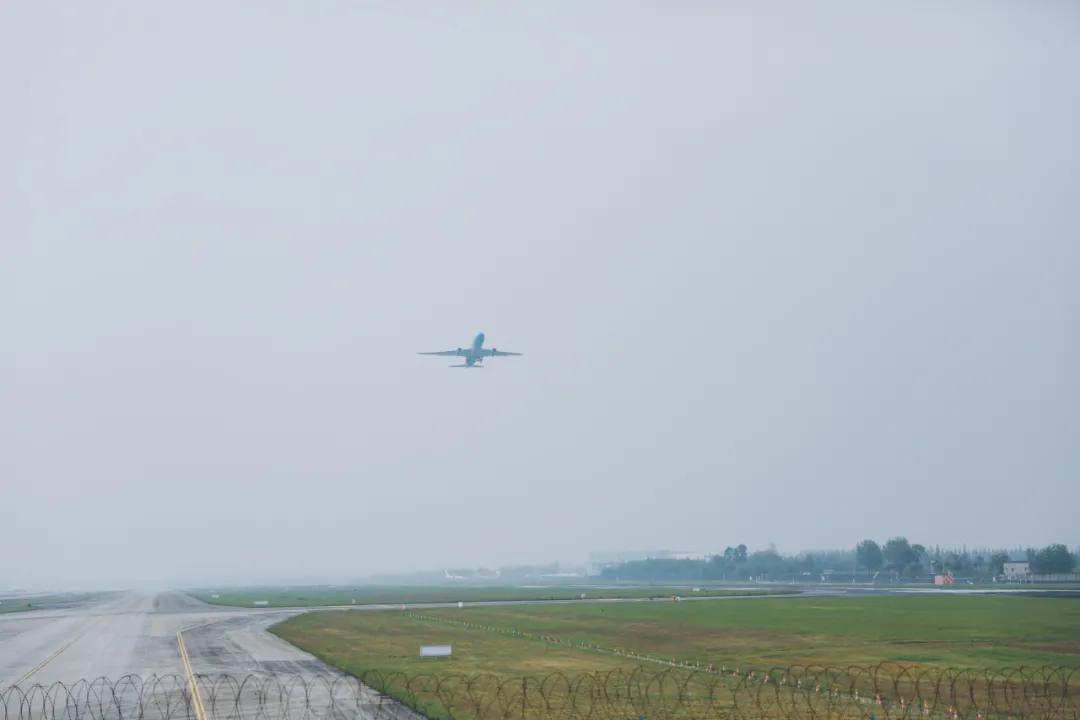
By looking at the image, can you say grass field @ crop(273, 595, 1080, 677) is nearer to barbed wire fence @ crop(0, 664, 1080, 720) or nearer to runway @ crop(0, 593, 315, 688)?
runway @ crop(0, 593, 315, 688)

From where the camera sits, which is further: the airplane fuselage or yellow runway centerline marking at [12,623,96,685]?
the airplane fuselage

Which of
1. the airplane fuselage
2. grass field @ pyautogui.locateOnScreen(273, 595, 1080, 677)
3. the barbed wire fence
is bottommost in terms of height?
grass field @ pyautogui.locateOnScreen(273, 595, 1080, 677)

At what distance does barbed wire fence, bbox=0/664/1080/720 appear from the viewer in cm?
4194

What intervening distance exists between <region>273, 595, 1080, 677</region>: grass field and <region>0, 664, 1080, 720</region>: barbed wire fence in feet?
16.9

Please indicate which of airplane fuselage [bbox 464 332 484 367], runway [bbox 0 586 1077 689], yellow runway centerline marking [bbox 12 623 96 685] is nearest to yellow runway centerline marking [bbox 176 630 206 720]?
runway [bbox 0 586 1077 689]

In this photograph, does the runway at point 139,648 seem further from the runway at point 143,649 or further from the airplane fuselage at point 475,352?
the airplane fuselage at point 475,352

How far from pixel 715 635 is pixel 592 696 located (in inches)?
1442

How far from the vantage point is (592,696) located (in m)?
45.2

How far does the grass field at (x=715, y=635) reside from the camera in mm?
61469

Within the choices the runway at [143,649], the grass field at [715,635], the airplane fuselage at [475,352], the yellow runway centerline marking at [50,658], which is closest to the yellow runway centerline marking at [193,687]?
the runway at [143,649]

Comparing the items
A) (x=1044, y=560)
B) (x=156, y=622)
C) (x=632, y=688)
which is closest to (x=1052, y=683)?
(x=632, y=688)

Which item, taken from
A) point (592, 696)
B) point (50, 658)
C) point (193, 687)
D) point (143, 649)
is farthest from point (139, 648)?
point (592, 696)

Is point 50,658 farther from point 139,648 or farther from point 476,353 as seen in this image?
point 476,353

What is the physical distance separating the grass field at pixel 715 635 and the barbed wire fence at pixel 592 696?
516cm
